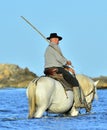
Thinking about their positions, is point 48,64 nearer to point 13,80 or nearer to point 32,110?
point 32,110

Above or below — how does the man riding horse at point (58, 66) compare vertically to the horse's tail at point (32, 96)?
above

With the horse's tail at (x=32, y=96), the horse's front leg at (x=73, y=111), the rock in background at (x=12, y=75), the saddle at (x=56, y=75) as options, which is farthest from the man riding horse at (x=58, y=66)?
the rock in background at (x=12, y=75)

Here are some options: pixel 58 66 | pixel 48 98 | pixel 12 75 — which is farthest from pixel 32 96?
pixel 12 75

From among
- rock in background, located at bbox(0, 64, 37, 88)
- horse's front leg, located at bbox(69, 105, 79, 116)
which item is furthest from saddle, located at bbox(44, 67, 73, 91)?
rock in background, located at bbox(0, 64, 37, 88)

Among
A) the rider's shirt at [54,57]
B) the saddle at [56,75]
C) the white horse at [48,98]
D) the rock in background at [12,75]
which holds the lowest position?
the white horse at [48,98]

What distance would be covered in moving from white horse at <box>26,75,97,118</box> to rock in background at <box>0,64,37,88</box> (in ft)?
476

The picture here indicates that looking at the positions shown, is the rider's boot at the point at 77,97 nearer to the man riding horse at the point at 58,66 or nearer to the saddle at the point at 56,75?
the man riding horse at the point at 58,66

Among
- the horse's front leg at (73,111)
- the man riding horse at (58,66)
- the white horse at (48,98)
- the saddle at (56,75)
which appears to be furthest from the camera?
the horse's front leg at (73,111)

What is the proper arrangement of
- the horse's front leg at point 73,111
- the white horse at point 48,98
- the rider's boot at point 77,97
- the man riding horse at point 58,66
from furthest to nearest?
the horse's front leg at point 73,111, the rider's boot at point 77,97, the man riding horse at point 58,66, the white horse at point 48,98

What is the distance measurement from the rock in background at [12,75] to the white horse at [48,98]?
145137 millimetres

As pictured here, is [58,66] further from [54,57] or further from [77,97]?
[77,97]

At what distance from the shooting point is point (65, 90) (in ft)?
77.8

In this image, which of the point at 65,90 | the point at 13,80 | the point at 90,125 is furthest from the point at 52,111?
the point at 13,80

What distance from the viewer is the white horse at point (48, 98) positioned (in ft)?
74.9
